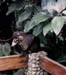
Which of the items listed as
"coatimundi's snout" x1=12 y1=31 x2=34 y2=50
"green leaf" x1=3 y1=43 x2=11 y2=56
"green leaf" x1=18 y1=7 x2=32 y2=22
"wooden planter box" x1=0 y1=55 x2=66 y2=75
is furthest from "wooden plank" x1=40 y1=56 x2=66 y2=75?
A: "green leaf" x1=3 y1=43 x2=11 y2=56

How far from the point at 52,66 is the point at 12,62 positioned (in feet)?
1.20

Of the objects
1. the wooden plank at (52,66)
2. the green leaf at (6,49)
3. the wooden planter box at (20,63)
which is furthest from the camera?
the green leaf at (6,49)

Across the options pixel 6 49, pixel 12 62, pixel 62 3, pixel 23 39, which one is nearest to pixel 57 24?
pixel 62 3

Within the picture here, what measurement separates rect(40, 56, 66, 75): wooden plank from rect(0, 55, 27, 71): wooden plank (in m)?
0.17

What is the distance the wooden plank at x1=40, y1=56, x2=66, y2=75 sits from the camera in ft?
4.49

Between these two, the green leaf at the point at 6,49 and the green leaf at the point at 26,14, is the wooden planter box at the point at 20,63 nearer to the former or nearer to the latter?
the green leaf at the point at 26,14

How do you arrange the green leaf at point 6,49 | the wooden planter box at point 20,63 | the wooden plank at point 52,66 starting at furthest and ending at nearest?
the green leaf at point 6,49, the wooden planter box at point 20,63, the wooden plank at point 52,66

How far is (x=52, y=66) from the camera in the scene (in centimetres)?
149

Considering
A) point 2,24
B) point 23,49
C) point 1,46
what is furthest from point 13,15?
point 23,49

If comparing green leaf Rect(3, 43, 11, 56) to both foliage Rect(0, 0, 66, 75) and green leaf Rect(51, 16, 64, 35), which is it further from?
green leaf Rect(51, 16, 64, 35)

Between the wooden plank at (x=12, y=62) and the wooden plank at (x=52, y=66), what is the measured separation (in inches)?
6.7

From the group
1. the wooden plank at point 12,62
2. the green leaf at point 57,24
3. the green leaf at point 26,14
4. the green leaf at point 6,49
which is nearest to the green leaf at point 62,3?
the green leaf at point 57,24

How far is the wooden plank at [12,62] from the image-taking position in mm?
1690

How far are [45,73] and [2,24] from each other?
890 millimetres
